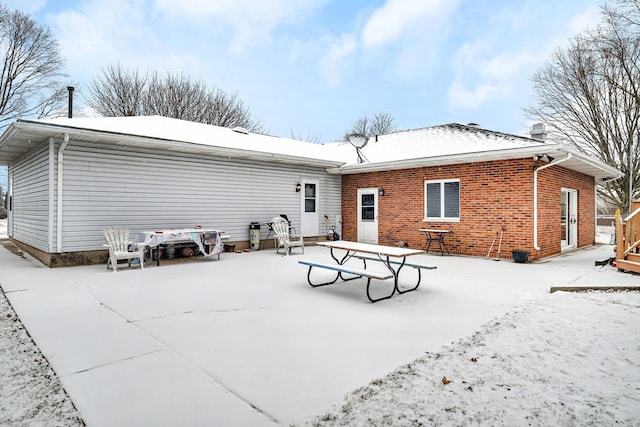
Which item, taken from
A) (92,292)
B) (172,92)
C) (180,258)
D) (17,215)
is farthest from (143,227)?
(172,92)

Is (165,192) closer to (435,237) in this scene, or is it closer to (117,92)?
(435,237)

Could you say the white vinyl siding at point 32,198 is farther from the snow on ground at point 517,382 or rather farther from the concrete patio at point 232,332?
the snow on ground at point 517,382

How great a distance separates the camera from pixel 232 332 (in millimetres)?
3613

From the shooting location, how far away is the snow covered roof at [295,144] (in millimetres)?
7613

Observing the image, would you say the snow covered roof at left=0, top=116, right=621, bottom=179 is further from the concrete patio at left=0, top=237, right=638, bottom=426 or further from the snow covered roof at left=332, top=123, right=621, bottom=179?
the concrete patio at left=0, top=237, right=638, bottom=426

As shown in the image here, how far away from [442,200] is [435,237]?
1.06 m

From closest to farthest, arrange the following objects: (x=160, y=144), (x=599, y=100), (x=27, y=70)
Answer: (x=160, y=144) → (x=599, y=100) → (x=27, y=70)

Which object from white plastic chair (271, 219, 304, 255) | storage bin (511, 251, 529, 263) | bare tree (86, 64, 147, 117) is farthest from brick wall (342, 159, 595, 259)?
bare tree (86, 64, 147, 117)

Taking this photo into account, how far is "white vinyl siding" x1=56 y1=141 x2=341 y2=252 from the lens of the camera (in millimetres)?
7730

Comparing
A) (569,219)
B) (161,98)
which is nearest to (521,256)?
(569,219)

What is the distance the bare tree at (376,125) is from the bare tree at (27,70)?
2121 centimetres

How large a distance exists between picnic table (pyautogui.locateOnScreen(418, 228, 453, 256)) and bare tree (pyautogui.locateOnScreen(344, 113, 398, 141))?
2270 centimetres

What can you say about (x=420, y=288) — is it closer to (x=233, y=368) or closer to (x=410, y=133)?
(x=233, y=368)

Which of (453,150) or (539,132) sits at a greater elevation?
(539,132)
